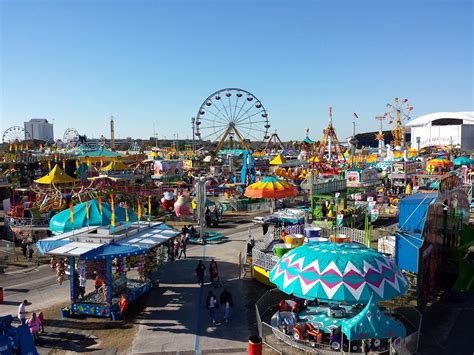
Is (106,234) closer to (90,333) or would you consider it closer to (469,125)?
(90,333)

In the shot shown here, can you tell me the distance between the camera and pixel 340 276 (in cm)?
1027

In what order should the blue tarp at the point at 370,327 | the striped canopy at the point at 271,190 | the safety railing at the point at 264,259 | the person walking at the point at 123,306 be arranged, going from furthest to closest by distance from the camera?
the striped canopy at the point at 271,190 → the safety railing at the point at 264,259 → the person walking at the point at 123,306 → the blue tarp at the point at 370,327

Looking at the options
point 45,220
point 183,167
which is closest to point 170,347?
point 45,220

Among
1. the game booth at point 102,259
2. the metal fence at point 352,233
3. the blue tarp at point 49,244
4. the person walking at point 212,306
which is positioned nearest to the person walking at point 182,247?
the game booth at point 102,259

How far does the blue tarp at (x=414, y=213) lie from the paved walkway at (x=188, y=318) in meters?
5.76

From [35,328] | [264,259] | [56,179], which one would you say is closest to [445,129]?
[56,179]

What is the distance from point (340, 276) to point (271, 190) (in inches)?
671

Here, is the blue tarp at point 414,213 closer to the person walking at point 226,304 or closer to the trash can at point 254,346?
the person walking at point 226,304

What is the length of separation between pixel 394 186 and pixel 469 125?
264ft

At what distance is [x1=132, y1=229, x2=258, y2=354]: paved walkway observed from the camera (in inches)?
432

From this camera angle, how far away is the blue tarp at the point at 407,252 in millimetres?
13227

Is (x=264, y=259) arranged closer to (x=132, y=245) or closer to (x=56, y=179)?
(x=132, y=245)

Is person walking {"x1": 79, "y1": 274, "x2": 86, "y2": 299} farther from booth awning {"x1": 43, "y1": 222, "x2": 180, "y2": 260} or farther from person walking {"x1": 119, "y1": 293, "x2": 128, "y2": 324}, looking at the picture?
person walking {"x1": 119, "y1": 293, "x2": 128, "y2": 324}

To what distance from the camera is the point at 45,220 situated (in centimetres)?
2259
